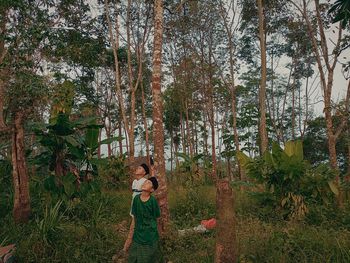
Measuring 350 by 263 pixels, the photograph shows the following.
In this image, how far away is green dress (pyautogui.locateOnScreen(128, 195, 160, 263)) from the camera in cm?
426

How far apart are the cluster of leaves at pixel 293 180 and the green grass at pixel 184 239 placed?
0.32 metres

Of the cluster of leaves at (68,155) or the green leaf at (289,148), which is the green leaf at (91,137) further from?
the green leaf at (289,148)

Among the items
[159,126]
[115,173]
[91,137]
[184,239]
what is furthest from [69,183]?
[115,173]

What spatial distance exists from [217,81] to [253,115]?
708 cm

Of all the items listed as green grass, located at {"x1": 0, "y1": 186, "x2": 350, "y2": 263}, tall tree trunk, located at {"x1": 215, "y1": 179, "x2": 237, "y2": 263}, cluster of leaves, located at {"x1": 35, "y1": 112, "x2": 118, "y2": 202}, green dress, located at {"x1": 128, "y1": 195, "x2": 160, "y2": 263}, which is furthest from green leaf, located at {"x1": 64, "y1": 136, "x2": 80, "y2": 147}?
tall tree trunk, located at {"x1": 215, "y1": 179, "x2": 237, "y2": 263}

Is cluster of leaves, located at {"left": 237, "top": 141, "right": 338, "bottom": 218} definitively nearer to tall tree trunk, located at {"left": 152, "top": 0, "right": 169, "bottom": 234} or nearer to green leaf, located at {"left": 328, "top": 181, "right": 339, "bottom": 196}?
green leaf, located at {"left": 328, "top": 181, "right": 339, "bottom": 196}

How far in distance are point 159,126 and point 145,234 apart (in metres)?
2.30

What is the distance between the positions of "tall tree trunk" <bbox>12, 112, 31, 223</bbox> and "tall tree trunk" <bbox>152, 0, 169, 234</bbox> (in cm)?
270

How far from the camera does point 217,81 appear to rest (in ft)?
72.0

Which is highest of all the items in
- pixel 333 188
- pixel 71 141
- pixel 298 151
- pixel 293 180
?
pixel 71 141

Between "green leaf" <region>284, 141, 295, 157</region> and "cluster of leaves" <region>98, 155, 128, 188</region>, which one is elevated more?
"green leaf" <region>284, 141, 295, 157</region>

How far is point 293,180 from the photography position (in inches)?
277

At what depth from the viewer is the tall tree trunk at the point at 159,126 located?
5820 mm

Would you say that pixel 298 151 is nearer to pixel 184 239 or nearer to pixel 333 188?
pixel 333 188
